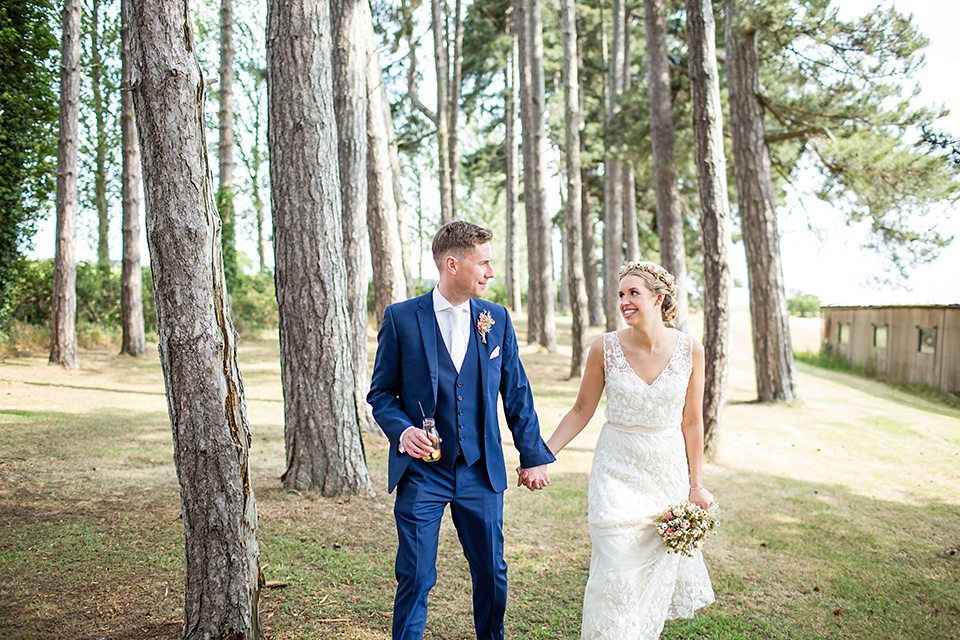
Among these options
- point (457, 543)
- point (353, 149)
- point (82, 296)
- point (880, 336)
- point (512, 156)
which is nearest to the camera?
point (457, 543)

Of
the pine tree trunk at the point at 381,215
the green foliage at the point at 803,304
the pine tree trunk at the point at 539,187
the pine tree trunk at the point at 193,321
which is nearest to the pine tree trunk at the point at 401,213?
the pine tree trunk at the point at 539,187

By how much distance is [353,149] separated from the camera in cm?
889

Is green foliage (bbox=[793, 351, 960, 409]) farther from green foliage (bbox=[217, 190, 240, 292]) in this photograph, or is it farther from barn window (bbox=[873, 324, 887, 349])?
green foliage (bbox=[217, 190, 240, 292])

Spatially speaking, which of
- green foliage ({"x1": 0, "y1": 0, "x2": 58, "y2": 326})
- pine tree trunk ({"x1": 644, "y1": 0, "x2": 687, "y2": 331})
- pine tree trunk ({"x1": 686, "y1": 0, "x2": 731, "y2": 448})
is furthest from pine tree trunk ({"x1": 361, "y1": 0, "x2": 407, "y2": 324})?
green foliage ({"x1": 0, "y1": 0, "x2": 58, "y2": 326})

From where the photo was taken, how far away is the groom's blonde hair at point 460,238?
354 centimetres

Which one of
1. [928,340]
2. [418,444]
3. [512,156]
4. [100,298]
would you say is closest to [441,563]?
[418,444]

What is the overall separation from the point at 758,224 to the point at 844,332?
7.61m

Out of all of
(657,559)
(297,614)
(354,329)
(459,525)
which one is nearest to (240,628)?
(297,614)

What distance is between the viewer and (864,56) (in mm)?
12094

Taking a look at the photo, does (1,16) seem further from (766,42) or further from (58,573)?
(766,42)

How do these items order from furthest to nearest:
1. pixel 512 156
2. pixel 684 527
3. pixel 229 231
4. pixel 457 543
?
pixel 512 156 → pixel 229 231 → pixel 457 543 → pixel 684 527

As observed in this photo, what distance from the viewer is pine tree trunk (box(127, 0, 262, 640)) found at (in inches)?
133

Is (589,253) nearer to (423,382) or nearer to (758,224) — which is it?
(758,224)

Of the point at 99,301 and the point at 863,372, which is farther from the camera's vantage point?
the point at 99,301
